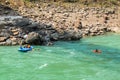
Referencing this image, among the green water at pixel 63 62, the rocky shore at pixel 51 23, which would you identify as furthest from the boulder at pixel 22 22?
the green water at pixel 63 62

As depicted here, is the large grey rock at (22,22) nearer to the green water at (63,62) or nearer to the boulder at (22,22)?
the boulder at (22,22)

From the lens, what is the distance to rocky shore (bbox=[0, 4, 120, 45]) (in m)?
44.7

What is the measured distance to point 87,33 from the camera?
175ft

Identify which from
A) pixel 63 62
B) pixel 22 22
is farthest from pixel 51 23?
pixel 63 62

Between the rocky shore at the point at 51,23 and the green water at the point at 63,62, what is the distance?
1.97 metres

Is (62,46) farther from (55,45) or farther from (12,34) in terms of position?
(12,34)

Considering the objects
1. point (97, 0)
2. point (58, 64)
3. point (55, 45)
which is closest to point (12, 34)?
point (55, 45)

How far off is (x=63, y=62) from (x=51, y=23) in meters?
19.0

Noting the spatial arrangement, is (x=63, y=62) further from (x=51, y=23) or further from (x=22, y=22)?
(x=51, y=23)

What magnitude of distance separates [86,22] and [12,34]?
17.6 m

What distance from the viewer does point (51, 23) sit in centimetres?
5400

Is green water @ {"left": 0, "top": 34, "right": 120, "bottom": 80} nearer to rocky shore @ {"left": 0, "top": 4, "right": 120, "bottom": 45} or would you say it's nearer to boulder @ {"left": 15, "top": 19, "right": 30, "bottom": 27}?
rocky shore @ {"left": 0, "top": 4, "right": 120, "bottom": 45}

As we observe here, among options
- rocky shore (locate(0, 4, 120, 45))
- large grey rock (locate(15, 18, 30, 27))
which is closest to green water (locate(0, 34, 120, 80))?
rocky shore (locate(0, 4, 120, 45))

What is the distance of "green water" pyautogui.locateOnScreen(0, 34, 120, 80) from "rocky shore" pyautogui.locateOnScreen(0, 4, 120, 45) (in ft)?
6.47
